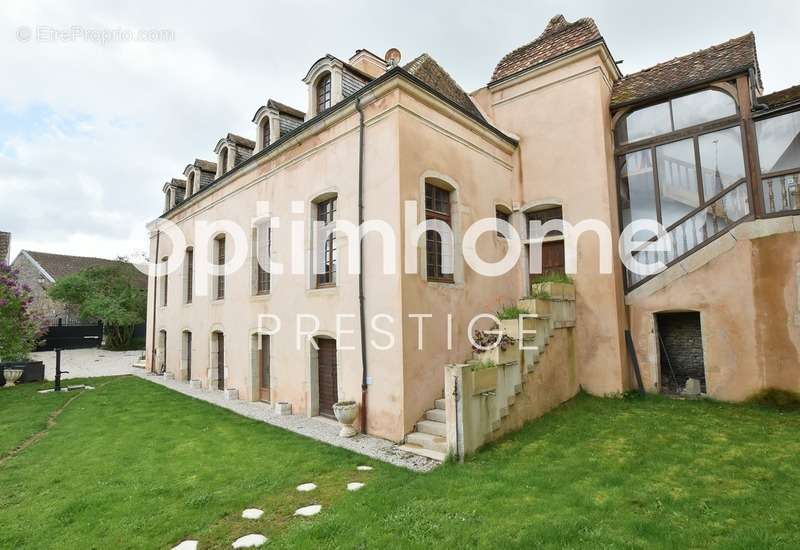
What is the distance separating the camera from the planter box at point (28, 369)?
48.0ft

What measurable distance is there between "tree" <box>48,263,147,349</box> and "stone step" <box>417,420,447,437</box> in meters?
24.6

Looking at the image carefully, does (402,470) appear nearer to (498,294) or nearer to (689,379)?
(498,294)

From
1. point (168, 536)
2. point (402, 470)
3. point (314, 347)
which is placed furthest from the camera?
point (314, 347)

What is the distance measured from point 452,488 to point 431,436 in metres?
1.90

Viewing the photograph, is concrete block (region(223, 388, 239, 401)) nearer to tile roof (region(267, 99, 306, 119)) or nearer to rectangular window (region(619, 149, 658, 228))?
tile roof (region(267, 99, 306, 119))

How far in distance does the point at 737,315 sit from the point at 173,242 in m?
17.4

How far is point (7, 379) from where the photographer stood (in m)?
14.4

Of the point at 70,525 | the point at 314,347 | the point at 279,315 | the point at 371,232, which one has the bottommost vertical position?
the point at 70,525

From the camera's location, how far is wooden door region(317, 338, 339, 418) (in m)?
8.84

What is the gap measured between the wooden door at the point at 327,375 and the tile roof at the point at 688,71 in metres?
8.51

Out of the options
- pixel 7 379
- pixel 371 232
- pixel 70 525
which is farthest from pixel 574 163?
pixel 7 379

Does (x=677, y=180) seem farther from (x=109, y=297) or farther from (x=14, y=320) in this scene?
(x=109, y=297)

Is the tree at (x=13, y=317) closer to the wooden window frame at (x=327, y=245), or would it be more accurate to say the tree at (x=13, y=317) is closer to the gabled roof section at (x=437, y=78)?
the wooden window frame at (x=327, y=245)

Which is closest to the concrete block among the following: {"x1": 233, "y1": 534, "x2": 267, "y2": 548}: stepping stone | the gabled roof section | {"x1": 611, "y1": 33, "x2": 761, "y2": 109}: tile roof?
{"x1": 233, "y1": 534, "x2": 267, "y2": 548}: stepping stone
